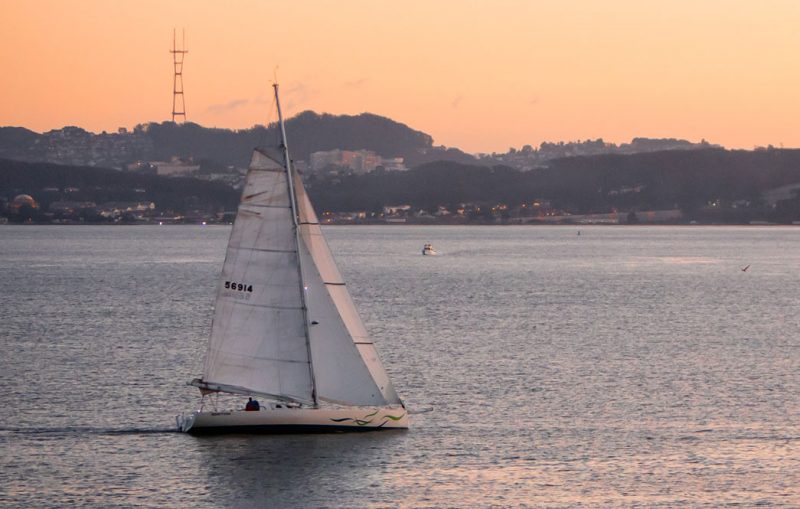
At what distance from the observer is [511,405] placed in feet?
156

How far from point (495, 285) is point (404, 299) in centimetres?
2087

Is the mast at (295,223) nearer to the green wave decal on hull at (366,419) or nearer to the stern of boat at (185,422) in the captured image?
the green wave decal on hull at (366,419)

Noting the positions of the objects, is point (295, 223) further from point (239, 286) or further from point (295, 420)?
point (295, 420)

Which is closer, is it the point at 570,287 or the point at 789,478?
the point at 789,478

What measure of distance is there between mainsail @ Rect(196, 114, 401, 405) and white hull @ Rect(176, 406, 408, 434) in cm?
39

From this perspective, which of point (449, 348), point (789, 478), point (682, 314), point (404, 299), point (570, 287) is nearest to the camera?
point (789, 478)

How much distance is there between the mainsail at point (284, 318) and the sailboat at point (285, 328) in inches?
1.0

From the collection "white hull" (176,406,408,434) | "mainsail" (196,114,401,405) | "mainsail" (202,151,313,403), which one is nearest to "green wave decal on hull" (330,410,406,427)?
"white hull" (176,406,408,434)

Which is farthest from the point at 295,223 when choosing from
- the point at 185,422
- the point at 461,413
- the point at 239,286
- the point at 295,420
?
the point at 461,413

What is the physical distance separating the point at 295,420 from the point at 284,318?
2.86 metres

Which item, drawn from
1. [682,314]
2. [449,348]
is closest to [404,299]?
[682,314]

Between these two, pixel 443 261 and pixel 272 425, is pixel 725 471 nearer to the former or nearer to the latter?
pixel 272 425

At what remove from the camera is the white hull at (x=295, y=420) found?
38.6 m

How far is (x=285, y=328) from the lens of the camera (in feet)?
125
